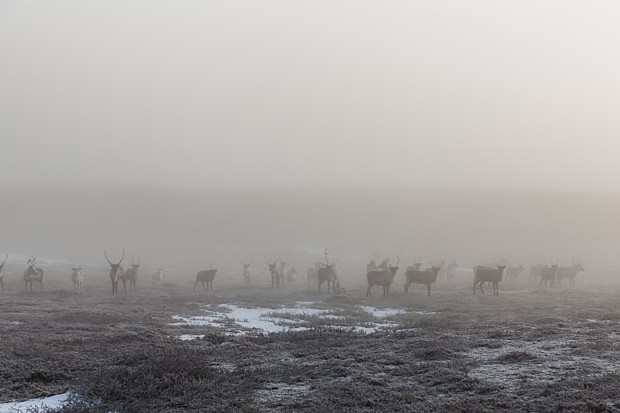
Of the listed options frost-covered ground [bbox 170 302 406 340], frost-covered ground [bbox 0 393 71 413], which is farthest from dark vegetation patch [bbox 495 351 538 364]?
frost-covered ground [bbox 0 393 71 413]

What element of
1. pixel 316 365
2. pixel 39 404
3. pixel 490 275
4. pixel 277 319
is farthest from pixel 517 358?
pixel 490 275

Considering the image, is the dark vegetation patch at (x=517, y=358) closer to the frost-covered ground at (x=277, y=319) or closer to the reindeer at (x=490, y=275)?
the frost-covered ground at (x=277, y=319)

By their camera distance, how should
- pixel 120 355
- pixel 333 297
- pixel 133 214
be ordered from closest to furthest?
pixel 120 355 → pixel 333 297 → pixel 133 214

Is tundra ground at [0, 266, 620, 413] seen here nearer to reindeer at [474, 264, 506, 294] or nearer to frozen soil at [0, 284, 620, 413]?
frozen soil at [0, 284, 620, 413]

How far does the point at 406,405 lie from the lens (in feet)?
26.7

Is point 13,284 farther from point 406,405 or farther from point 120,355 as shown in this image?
point 406,405

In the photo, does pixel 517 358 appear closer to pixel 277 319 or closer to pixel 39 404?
pixel 39 404

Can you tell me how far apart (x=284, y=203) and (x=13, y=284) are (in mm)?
100632

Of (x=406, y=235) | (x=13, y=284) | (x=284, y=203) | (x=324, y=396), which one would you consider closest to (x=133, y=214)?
(x=284, y=203)

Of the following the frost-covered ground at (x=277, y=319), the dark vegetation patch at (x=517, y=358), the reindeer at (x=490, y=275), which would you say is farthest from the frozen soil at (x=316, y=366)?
the reindeer at (x=490, y=275)

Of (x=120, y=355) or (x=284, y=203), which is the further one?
(x=284, y=203)

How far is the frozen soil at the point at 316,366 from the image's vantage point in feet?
27.5

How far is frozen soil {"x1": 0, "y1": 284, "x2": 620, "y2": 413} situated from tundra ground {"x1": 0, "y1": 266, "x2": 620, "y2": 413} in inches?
1.2

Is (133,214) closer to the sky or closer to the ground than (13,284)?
closer to the sky
